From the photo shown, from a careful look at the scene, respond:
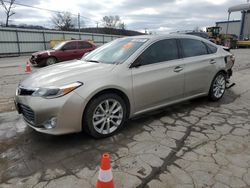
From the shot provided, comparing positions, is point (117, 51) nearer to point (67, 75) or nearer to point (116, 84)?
point (116, 84)

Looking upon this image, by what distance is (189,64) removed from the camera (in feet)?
14.5

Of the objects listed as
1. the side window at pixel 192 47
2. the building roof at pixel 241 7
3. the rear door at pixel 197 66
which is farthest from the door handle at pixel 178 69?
the building roof at pixel 241 7

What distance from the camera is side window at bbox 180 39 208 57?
450 cm

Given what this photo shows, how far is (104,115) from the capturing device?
11.1 ft

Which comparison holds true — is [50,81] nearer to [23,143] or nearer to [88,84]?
[88,84]

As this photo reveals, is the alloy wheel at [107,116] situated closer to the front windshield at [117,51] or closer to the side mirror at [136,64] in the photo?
the side mirror at [136,64]

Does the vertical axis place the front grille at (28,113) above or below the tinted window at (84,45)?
below

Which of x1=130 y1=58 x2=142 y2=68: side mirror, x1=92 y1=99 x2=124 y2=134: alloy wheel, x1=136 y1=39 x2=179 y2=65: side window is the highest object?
x1=136 y1=39 x2=179 y2=65: side window

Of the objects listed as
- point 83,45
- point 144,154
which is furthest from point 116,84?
point 83,45

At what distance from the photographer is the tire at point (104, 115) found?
10.5ft

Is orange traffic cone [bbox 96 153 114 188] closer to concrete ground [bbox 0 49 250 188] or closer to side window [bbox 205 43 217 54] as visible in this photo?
concrete ground [bbox 0 49 250 188]

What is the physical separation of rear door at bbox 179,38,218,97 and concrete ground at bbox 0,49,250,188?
0.66 metres

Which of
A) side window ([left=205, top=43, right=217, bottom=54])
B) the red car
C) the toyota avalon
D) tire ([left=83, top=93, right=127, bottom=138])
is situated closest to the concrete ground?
tire ([left=83, top=93, right=127, bottom=138])

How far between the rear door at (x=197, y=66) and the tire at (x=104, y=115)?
1.65 m
